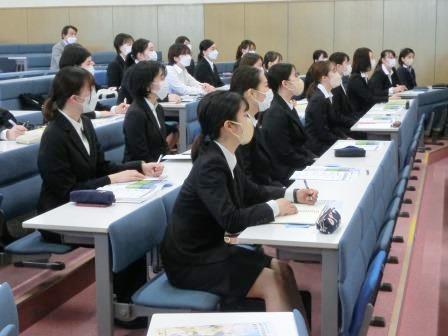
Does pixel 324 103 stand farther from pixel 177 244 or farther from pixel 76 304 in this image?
pixel 177 244

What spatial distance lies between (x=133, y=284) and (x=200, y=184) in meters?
0.97

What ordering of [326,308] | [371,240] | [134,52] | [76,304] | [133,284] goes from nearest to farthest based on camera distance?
[326,308] < [371,240] < [133,284] < [76,304] < [134,52]

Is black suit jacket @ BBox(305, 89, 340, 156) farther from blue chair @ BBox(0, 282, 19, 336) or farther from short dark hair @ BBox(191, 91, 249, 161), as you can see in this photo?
blue chair @ BBox(0, 282, 19, 336)

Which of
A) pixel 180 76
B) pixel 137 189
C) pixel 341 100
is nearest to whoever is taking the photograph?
pixel 137 189

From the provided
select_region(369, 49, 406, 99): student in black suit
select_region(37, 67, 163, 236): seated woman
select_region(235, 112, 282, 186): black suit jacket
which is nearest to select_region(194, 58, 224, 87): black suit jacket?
select_region(369, 49, 406, 99): student in black suit

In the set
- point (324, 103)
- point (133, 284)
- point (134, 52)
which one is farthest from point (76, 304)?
point (134, 52)

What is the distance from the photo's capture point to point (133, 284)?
3.83 m

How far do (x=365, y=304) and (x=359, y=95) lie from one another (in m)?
6.29

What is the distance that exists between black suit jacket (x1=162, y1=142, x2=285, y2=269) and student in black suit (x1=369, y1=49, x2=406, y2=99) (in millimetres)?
6117

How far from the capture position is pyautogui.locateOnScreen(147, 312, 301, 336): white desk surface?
198 centimetres

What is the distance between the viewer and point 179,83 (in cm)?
884

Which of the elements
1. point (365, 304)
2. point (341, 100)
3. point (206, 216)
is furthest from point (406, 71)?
point (365, 304)

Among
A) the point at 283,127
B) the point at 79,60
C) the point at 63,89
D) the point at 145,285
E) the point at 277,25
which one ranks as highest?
the point at 277,25

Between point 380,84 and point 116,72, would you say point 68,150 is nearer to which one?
point 116,72
